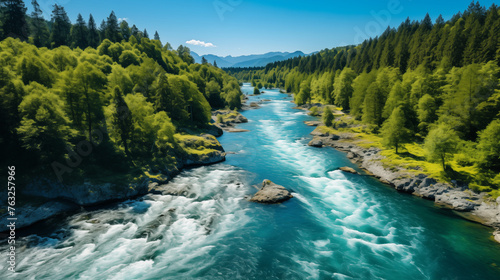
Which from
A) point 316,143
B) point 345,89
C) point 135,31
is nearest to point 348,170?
point 316,143

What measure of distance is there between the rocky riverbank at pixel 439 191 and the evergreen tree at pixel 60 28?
11497cm

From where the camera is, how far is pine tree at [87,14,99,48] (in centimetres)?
10184

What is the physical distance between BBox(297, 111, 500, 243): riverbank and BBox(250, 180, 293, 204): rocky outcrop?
748 inches

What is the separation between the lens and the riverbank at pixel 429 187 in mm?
29652

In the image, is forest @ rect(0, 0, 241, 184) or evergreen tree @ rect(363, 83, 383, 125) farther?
evergreen tree @ rect(363, 83, 383, 125)

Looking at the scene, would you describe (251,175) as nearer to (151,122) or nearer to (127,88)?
(151,122)

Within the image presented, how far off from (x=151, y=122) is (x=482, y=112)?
6115cm

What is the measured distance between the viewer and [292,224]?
29266mm

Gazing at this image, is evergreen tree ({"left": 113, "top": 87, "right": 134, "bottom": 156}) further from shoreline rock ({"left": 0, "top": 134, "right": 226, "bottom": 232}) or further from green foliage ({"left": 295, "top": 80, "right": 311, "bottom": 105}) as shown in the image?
green foliage ({"left": 295, "top": 80, "right": 311, "bottom": 105})

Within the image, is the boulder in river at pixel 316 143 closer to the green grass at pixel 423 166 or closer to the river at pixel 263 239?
the green grass at pixel 423 166

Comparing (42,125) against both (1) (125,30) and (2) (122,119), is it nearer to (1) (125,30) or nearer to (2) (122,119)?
(2) (122,119)

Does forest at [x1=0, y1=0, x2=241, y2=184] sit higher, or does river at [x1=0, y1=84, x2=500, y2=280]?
forest at [x1=0, y1=0, x2=241, y2=184]

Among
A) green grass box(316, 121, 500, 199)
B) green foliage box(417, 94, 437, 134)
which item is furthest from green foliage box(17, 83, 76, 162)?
green foliage box(417, 94, 437, 134)

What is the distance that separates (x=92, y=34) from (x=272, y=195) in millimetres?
117347
